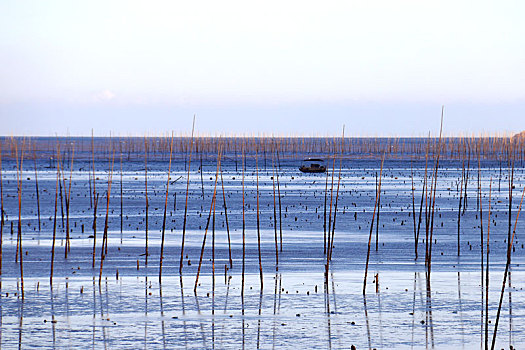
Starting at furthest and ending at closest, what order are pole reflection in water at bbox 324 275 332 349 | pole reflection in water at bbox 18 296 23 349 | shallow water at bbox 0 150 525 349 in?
Result: 1. shallow water at bbox 0 150 525 349
2. pole reflection in water at bbox 324 275 332 349
3. pole reflection in water at bbox 18 296 23 349

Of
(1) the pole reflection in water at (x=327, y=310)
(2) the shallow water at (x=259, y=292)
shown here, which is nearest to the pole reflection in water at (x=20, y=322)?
(2) the shallow water at (x=259, y=292)

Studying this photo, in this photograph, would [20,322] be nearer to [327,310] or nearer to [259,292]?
[259,292]

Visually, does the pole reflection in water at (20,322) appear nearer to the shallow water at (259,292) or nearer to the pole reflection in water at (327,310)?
the shallow water at (259,292)

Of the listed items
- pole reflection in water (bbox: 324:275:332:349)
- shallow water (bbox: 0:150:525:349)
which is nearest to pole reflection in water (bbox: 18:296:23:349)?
shallow water (bbox: 0:150:525:349)

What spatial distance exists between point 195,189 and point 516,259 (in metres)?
18.9

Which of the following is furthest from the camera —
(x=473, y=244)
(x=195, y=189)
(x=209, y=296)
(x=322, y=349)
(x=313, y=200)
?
(x=195, y=189)

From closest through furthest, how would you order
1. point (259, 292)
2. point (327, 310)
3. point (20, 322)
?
1. point (20, 322)
2. point (327, 310)
3. point (259, 292)

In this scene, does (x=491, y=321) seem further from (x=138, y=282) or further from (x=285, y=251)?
(x=285, y=251)

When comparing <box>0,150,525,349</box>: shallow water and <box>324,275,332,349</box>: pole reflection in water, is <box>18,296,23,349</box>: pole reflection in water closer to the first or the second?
<box>0,150,525,349</box>: shallow water

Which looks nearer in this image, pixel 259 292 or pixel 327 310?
pixel 327 310

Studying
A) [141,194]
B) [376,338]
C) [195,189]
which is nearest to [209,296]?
[376,338]

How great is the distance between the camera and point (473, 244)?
14234mm

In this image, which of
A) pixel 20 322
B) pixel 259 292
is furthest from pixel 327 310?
pixel 20 322

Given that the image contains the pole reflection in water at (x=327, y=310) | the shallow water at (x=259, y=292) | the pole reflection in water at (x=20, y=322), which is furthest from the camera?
the shallow water at (x=259, y=292)
